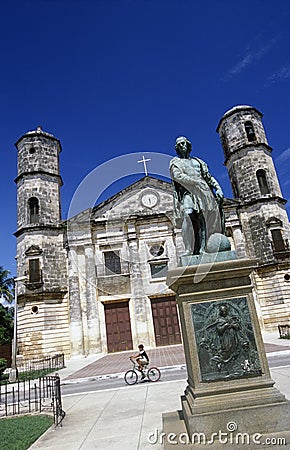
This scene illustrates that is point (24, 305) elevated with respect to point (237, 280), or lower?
elevated

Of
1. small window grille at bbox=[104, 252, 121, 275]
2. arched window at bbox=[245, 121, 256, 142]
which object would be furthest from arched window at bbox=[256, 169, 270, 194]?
small window grille at bbox=[104, 252, 121, 275]

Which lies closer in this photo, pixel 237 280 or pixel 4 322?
pixel 237 280

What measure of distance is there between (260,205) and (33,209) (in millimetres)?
16773

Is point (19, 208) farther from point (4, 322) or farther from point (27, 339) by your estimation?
point (4, 322)

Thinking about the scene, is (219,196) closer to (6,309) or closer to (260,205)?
(260,205)

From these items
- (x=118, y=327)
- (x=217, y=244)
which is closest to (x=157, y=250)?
(x=118, y=327)

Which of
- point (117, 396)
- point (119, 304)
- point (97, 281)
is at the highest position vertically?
point (97, 281)

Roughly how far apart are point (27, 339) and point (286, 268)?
58.5 feet

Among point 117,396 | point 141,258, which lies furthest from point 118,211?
point 117,396

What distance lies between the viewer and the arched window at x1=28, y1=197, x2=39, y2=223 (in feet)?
82.7

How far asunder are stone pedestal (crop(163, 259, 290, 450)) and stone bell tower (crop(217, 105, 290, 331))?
1847 cm

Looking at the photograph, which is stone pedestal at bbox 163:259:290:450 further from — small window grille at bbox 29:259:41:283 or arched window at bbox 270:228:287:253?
arched window at bbox 270:228:287:253

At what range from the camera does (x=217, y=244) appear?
4871mm

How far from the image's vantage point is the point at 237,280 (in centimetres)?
465
